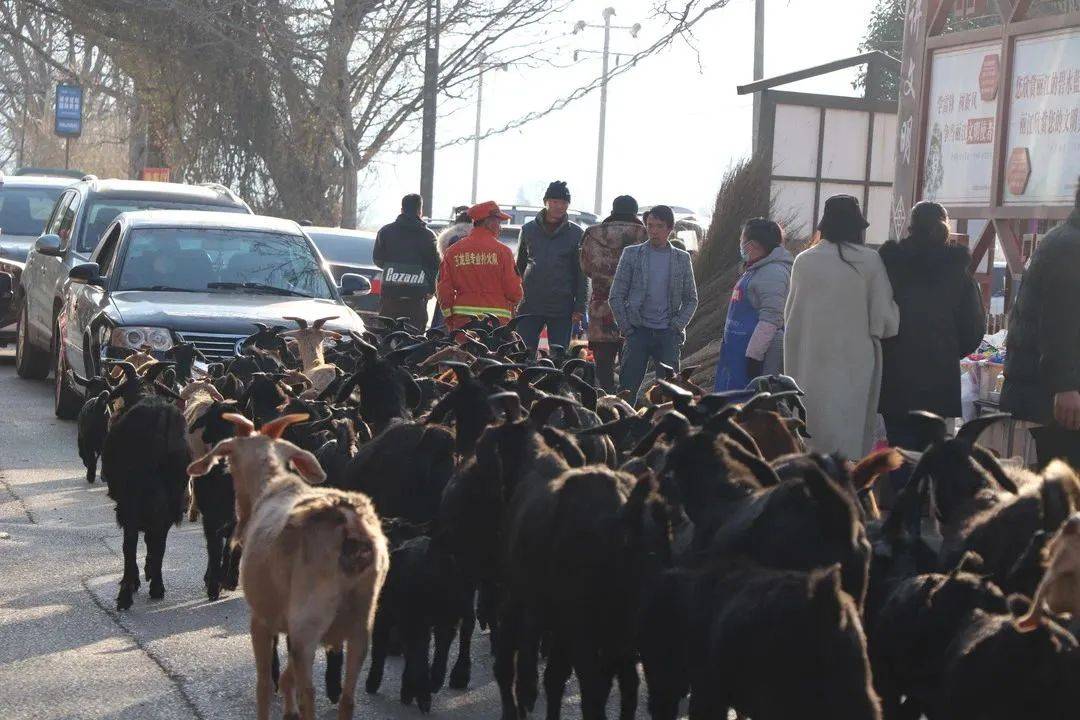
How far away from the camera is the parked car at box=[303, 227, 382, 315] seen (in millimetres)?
20241

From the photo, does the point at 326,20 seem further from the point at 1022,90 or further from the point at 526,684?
the point at 526,684

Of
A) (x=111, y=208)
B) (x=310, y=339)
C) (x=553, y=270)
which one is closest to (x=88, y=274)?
(x=310, y=339)

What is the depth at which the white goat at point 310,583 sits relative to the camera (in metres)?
5.91

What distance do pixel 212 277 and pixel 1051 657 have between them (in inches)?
407

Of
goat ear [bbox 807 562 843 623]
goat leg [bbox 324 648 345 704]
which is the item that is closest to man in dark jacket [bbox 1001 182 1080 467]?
goat ear [bbox 807 562 843 623]

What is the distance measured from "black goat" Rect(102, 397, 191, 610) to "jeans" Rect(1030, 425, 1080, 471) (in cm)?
443

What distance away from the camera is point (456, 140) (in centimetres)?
3136

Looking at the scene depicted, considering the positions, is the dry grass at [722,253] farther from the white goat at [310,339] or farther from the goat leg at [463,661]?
the goat leg at [463,661]

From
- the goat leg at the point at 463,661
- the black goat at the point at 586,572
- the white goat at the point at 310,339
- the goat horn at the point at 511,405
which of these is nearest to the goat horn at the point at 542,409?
the goat horn at the point at 511,405

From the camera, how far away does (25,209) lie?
76.5 feet

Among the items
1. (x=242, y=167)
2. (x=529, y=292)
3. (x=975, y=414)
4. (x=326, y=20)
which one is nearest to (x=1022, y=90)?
(x=975, y=414)

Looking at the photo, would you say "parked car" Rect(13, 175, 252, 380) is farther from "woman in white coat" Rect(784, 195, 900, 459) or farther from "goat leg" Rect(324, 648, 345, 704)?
"goat leg" Rect(324, 648, 345, 704)

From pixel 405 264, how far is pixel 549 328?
2.23 meters

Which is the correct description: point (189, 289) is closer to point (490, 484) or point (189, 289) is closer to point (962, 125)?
point (962, 125)
